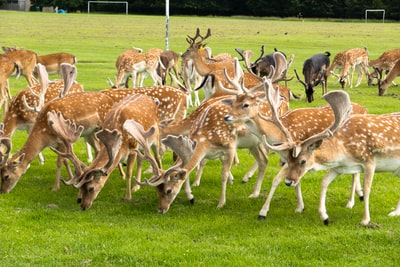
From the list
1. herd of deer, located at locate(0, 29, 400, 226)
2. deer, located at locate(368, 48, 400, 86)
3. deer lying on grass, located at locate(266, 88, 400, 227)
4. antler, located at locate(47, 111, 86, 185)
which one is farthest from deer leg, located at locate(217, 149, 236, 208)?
deer, located at locate(368, 48, 400, 86)

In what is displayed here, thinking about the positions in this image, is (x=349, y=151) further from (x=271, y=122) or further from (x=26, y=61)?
(x=26, y=61)

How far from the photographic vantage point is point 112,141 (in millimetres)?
6895

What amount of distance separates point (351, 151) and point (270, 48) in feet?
81.7

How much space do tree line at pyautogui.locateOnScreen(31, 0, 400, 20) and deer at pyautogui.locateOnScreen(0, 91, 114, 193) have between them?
56.5 meters

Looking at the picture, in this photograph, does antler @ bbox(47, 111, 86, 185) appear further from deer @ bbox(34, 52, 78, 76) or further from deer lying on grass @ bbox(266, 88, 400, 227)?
deer @ bbox(34, 52, 78, 76)

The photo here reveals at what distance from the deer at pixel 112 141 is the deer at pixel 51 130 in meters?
0.22

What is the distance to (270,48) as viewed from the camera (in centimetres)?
3116

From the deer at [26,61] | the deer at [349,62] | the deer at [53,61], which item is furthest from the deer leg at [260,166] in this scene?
the deer at [349,62]

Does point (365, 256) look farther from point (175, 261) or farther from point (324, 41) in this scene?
point (324, 41)

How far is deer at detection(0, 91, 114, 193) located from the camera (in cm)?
772

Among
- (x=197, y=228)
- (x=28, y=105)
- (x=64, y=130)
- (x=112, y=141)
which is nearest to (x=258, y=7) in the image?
(x=28, y=105)

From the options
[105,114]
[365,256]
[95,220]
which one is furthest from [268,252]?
[105,114]

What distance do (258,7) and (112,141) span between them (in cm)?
6099

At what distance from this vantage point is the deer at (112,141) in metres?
6.90
